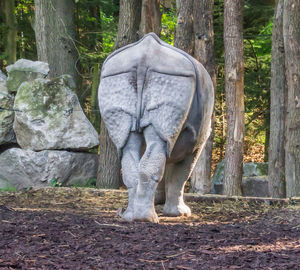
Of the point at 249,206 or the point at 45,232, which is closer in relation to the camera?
the point at 45,232

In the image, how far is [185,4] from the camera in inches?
340

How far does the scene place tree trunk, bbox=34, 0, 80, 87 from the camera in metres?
10.5

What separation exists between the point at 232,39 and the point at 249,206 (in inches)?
133

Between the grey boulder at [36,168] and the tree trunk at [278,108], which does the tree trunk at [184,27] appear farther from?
the grey boulder at [36,168]

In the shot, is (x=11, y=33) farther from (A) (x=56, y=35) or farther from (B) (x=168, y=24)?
(B) (x=168, y=24)

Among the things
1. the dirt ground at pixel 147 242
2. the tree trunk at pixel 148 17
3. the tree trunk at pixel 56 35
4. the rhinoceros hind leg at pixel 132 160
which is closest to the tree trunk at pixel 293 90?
the tree trunk at pixel 148 17

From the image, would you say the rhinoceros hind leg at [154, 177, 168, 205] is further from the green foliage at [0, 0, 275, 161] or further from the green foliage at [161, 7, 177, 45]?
the green foliage at [161, 7, 177, 45]

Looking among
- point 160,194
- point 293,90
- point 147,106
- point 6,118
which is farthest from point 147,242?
point 6,118

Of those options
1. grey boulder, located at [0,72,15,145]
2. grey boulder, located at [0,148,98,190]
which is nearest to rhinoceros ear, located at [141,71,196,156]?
grey boulder, located at [0,148,98,190]

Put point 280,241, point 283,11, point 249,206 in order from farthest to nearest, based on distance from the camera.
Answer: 1. point 283,11
2. point 249,206
3. point 280,241

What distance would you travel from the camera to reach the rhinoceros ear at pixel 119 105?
4594 millimetres

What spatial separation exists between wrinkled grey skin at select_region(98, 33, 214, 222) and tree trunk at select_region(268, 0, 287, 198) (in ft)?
12.5

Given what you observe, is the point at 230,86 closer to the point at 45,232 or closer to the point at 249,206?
the point at 249,206

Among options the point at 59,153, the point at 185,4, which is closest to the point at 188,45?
the point at 185,4
